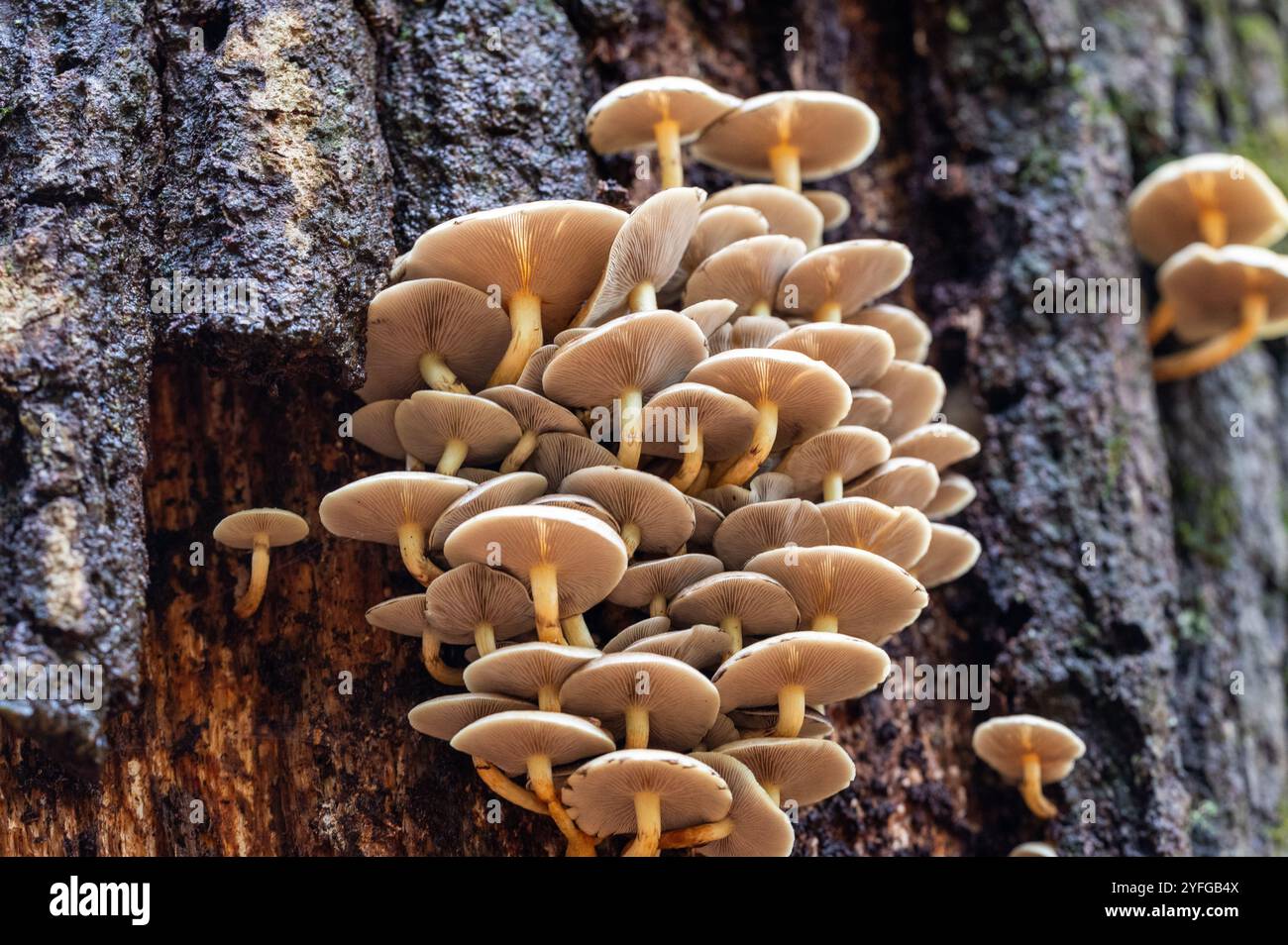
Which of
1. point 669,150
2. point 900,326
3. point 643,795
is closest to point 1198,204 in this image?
point 900,326

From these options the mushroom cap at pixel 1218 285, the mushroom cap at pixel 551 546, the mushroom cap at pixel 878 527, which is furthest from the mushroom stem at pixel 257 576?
the mushroom cap at pixel 1218 285

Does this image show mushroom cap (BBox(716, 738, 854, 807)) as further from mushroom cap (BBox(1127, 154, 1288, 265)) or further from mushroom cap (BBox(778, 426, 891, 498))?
mushroom cap (BBox(1127, 154, 1288, 265))

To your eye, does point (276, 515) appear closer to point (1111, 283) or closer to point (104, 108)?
point (104, 108)

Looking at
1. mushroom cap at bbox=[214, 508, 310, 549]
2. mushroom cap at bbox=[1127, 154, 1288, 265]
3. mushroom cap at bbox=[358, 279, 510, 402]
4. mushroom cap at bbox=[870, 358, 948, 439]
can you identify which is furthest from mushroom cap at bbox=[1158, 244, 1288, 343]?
mushroom cap at bbox=[214, 508, 310, 549]

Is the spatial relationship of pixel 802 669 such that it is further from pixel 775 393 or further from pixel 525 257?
pixel 525 257

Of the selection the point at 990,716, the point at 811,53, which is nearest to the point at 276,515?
the point at 990,716

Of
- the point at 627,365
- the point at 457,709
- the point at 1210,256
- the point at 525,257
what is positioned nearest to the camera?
the point at 457,709

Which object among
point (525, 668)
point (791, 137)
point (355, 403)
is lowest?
point (525, 668)
